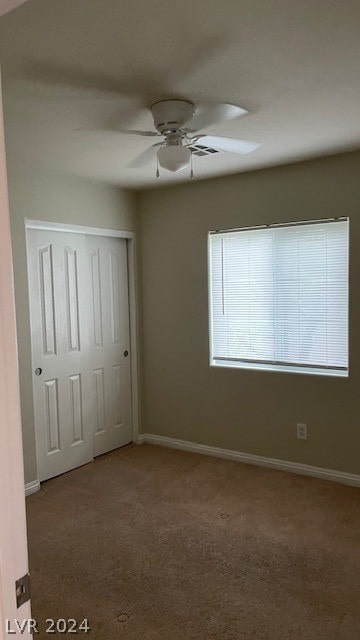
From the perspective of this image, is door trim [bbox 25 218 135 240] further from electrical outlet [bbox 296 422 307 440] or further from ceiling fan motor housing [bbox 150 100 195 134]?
electrical outlet [bbox 296 422 307 440]

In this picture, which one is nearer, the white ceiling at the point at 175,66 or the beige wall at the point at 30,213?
the white ceiling at the point at 175,66

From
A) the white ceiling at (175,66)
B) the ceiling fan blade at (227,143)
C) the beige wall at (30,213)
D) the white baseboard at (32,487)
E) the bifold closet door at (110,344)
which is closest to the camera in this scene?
the white ceiling at (175,66)

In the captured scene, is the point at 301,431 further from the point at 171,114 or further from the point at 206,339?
the point at 171,114

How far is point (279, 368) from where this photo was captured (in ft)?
12.8

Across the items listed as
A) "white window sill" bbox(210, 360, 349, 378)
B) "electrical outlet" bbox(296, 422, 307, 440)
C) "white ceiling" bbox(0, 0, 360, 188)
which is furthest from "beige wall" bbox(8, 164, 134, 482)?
"electrical outlet" bbox(296, 422, 307, 440)

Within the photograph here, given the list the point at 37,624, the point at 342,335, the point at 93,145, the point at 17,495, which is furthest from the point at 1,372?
the point at 342,335

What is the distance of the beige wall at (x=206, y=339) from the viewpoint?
3.54 m

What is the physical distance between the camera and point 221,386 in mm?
4207

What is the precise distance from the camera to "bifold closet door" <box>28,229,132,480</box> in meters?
3.76

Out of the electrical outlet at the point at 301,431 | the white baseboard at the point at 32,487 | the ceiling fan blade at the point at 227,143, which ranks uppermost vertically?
the ceiling fan blade at the point at 227,143

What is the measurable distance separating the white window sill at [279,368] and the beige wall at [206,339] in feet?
0.15

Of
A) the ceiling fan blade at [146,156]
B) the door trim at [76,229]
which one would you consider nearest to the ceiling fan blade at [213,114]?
the ceiling fan blade at [146,156]

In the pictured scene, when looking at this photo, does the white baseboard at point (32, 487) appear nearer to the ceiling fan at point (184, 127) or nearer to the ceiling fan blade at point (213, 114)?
the ceiling fan at point (184, 127)

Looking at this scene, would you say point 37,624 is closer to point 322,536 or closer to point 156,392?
point 322,536
